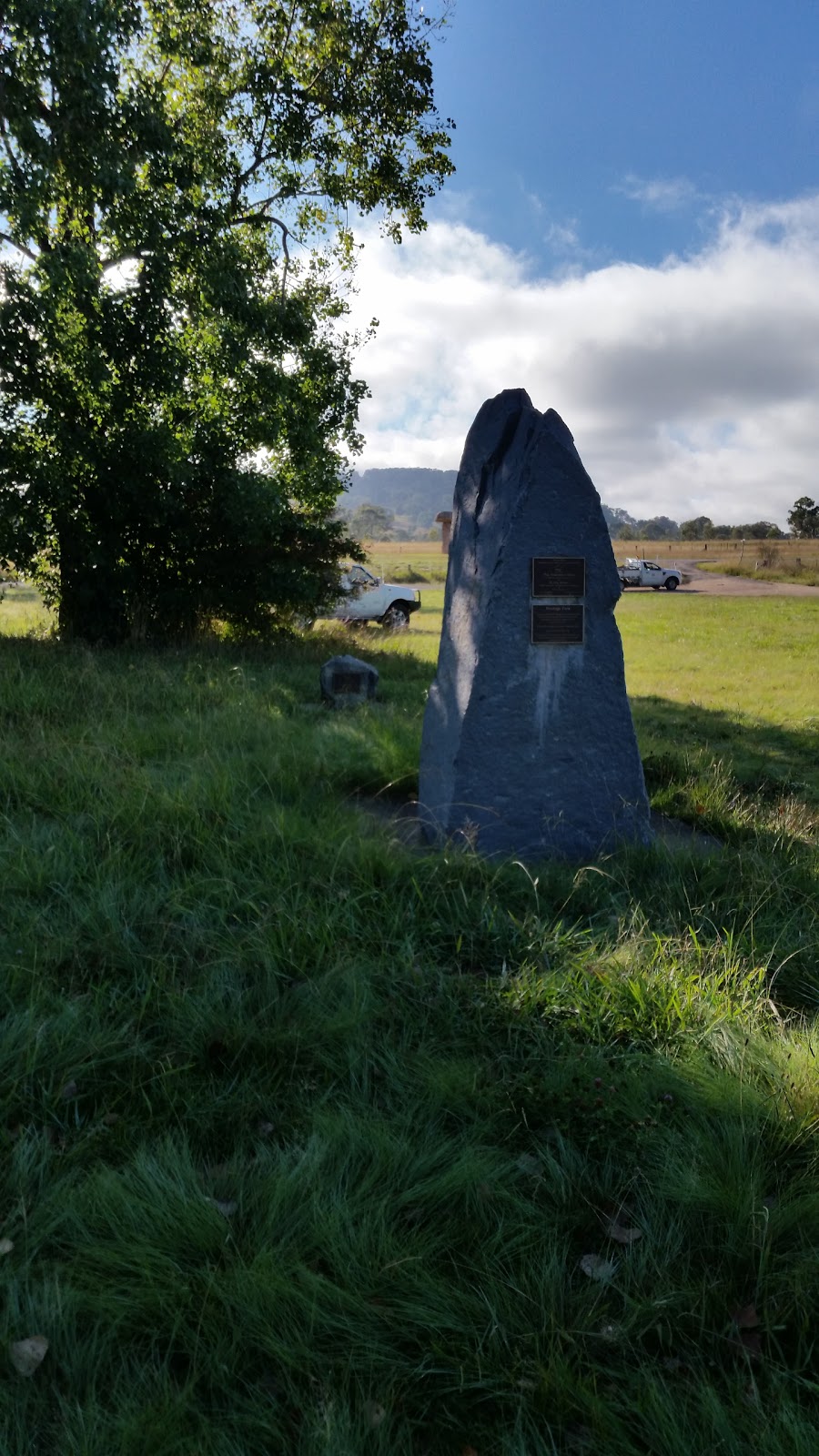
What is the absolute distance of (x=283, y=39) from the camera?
13828 millimetres

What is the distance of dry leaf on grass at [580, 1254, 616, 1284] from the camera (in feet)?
7.21

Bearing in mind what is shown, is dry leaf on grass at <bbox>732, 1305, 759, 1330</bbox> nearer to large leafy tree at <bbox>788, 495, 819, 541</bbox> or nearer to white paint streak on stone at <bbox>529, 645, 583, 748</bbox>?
white paint streak on stone at <bbox>529, 645, 583, 748</bbox>

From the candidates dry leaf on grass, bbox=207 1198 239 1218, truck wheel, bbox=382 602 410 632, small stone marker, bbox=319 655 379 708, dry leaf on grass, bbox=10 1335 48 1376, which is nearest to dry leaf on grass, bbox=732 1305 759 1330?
dry leaf on grass, bbox=207 1198 239 1218

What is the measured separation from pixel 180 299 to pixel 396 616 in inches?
406

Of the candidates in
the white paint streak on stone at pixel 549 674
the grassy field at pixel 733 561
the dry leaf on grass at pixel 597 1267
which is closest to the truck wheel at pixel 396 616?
the grassy field at pixel 733 561

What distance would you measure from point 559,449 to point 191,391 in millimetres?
9594

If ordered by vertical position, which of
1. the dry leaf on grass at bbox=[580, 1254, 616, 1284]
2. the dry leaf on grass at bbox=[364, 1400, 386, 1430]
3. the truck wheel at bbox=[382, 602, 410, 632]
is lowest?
the dry leaf on grass at bbox=[364, 1400, 386, 1430]

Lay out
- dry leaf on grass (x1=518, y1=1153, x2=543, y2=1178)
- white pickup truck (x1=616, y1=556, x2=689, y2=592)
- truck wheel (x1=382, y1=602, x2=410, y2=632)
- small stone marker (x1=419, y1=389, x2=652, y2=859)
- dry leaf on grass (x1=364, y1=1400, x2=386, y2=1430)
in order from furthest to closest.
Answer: white pickup truck (x1=616, y1=556, x2=689, y2=592)
truck wheel (x1=382, y1=602, x2=410, y2=632)
small stone marker (x1=419, y1=389, x2=652, y2=859)
dry leaf on grass (x1=518, y1=1153, x2=543, y2=1178)
dry leaf on grass (x1=364, y1=1400, x2=386, y2=1430)

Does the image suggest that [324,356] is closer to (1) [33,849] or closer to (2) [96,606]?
(2) [96,606]

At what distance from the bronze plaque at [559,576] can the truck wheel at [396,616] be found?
15.4 m

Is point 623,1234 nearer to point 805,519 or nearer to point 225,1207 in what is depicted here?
point 225,1207

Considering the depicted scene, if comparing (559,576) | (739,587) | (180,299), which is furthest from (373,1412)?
(739,587)

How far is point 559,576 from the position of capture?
491 centimetres

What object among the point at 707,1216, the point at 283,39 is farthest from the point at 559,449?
the point at 283,39
